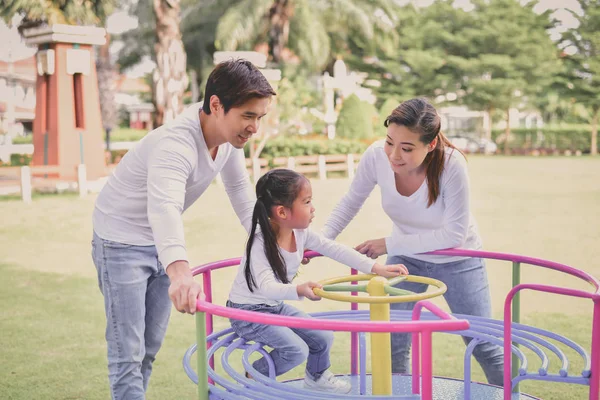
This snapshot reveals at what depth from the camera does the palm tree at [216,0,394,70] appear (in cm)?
3066

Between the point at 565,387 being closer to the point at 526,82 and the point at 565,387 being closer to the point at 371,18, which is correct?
the point at 371,18

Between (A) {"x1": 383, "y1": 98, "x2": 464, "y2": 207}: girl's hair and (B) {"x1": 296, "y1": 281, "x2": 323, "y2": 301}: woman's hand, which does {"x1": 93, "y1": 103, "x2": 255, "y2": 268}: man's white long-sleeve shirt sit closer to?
(B) {"x1": 296, "y1": 281, "x2": 323, "y2": 301}: woman's hand

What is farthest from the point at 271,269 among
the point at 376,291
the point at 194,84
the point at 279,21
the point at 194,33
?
the point at 194,84

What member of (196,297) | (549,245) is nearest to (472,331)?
(196,297)

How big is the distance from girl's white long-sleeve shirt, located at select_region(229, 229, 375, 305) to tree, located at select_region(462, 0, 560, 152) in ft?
122

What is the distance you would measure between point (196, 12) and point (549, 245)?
3077cm

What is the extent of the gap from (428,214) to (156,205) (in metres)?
1.41

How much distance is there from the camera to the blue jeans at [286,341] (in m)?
2.76

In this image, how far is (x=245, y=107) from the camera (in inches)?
101

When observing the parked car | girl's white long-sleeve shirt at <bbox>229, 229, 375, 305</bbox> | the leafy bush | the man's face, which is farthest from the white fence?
the parked car

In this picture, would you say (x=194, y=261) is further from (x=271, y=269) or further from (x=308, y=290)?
(x=308, y=290)

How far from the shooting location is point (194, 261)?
324 inches

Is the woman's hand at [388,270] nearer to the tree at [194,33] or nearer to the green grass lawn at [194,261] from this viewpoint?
the green grass lawn at [194,261]

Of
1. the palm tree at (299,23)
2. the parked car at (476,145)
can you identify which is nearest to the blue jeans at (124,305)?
the palm tree at (299,23)
